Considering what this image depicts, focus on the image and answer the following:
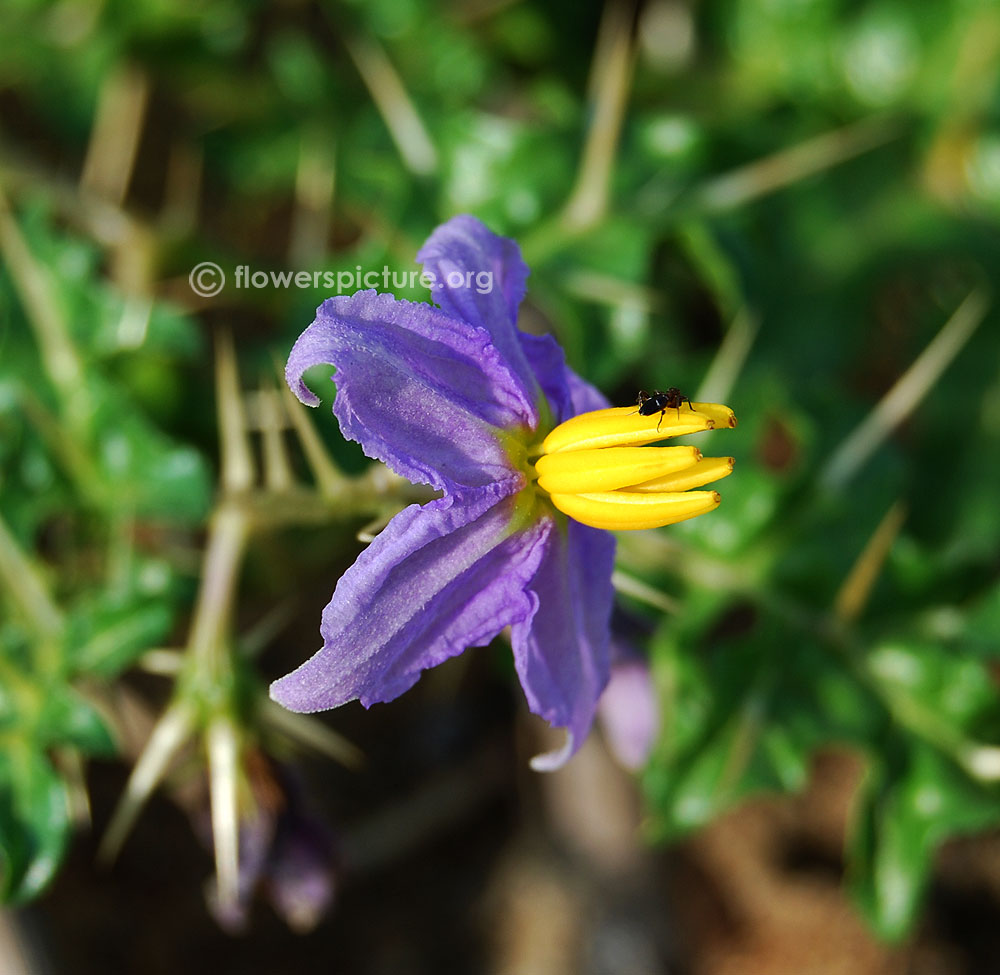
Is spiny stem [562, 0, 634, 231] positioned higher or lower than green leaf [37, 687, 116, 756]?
higher

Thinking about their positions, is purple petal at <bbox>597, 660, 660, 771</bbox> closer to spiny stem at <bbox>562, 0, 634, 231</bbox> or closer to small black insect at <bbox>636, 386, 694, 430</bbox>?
small black insect at <bbox>636, 386, 694, 430</bbox>

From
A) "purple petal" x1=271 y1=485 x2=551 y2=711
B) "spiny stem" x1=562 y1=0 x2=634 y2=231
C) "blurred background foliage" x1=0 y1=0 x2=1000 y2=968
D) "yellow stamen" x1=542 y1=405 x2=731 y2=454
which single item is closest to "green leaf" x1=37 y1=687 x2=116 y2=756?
"blurred background foliage" x1=0 y1=0 x2=1000 y2=968

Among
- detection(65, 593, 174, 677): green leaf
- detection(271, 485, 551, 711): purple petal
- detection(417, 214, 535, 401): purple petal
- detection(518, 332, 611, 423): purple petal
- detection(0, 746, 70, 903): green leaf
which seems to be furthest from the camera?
detection(65, 593, 174, 677): green leaf

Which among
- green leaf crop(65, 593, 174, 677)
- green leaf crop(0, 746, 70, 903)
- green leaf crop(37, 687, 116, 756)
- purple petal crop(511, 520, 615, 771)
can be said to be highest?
purple petal crop(511, 520, 615, 771)

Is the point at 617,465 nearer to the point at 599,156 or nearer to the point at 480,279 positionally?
the point at 480,279

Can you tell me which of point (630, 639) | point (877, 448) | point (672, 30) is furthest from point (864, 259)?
point (630, 639)

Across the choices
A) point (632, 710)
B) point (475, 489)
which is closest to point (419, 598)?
point (475, 489)

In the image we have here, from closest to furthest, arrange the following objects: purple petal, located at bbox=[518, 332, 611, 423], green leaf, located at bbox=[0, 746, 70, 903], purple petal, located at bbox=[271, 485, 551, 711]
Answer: purple petal, located at bbox=[271, 485, 551, 711] → purple petal, located at bbox=[518, 332, 611, 423] → green leaf, located at bbox=[0, 746, 70, 903]
